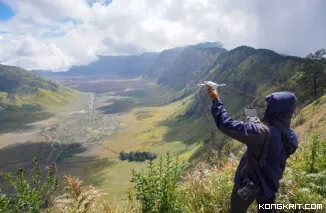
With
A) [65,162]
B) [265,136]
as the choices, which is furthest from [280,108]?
[65,162]

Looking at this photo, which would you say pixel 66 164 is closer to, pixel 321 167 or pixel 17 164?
pixel 17 164

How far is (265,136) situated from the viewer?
5.70 m

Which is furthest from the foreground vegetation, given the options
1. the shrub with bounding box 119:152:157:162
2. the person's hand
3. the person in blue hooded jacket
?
the shrub with bounding box 119:152:157:162

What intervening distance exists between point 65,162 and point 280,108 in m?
172

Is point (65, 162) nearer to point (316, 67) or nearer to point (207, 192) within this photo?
point (316, 67)

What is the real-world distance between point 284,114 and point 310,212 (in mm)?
3127

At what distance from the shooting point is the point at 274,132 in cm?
582

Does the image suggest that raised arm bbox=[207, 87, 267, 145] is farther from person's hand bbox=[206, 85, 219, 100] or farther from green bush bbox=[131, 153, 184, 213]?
green bush bbox=[131, 153, 184, 213]

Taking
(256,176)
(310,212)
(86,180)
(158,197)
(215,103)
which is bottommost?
(86,180)

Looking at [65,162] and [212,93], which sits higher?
[212,93]

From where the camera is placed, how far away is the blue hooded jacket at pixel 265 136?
223 inches

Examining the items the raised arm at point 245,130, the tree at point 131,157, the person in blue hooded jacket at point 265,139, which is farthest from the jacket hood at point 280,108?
the tree at point 131,157

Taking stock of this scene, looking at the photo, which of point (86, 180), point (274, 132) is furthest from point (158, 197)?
point (86, 180)

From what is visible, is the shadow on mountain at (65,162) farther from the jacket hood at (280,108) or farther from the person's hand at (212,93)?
the jacket hood at (280,108)
